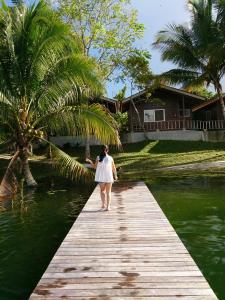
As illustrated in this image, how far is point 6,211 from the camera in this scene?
46.9 feet

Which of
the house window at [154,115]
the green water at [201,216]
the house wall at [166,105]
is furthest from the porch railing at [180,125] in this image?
the green water at [201,216]

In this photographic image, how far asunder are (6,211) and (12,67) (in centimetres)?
688

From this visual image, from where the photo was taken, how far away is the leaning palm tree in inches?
696

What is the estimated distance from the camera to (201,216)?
12.8 m

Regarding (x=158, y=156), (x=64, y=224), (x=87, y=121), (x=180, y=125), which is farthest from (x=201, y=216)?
(x=180, y=125)

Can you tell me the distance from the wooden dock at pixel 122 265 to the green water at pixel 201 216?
0.72 meters

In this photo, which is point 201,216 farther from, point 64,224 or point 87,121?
point 87,121

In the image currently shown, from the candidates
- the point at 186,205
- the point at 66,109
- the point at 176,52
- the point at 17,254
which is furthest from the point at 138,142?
the point at 17,254

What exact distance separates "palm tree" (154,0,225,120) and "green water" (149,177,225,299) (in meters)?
12.3

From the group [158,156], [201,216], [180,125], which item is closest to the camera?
[201,216]

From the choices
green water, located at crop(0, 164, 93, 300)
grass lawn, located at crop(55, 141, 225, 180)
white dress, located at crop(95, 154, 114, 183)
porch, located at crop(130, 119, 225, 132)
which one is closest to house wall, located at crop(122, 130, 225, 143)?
porch, located at crop(130, 119, 225, 132)

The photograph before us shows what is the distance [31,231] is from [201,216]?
480 centimetres

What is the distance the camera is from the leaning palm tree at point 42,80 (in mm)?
17672

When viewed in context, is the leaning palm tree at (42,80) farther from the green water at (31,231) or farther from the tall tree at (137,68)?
the tall tree at (137,68)
